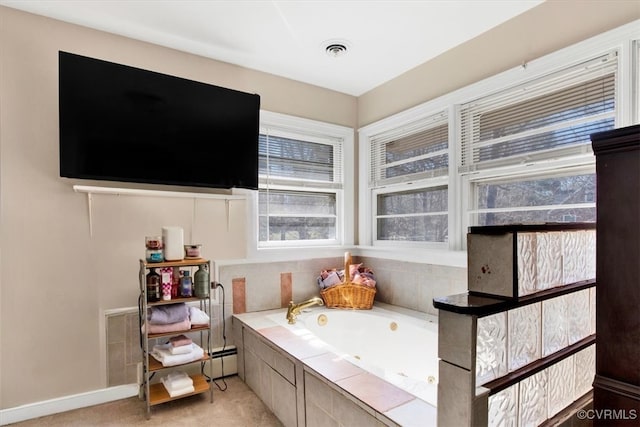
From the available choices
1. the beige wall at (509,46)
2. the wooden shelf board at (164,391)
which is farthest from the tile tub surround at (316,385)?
the beige wall at (509,46)

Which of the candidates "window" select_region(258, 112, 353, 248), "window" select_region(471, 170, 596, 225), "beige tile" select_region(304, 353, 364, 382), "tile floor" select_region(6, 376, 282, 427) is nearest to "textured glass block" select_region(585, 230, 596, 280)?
"window" select_region(471, 170, 596, 225)

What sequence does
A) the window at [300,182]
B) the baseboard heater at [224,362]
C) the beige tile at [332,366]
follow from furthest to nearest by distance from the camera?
the window at [300,182]
the baseboard heater at [224,362]
the beige tile at [332,366]

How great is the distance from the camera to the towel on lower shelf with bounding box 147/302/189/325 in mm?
2033

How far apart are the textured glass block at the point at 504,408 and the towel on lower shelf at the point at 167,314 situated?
1.74 meters

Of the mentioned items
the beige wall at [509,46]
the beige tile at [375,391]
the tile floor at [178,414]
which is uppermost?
the beige wall at [509,46]

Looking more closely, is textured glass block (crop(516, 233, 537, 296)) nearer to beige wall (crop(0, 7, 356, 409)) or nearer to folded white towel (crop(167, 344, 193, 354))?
folded white towel (crop(167, 344, 193, 354))

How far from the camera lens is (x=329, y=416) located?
5.14ft

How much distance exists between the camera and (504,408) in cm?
99

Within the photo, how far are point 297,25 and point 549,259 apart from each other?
75.3 inches

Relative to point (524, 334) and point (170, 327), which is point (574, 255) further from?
point (170, 327)

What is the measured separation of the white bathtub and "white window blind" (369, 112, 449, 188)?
110 centimetres

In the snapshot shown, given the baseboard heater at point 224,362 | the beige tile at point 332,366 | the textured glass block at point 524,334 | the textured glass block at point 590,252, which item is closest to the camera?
the textured glass block at point 524,334

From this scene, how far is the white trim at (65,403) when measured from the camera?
1.97 metres

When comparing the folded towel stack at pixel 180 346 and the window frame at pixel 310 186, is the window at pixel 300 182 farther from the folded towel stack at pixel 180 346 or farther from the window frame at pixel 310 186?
the folded towel stack at pixel 180 346
